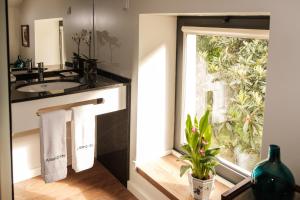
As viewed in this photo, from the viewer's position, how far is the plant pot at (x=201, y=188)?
78.2 inches

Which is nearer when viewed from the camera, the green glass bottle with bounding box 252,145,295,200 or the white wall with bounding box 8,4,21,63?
the green glass bottle with bounding box 252,145,295,200

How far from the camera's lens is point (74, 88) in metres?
2.32

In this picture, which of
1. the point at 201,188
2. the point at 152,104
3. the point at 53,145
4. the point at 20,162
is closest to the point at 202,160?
the point at 201,188

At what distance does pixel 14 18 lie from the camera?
238 centimetres

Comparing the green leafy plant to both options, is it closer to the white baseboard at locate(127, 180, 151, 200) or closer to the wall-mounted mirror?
the white baseboard at locate(127, 180, 151, 200)

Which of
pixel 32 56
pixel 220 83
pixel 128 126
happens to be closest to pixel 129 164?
pixel 128 126

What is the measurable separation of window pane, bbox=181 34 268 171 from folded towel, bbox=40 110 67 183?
93 centimetres

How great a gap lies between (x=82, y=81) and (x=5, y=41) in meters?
0.98

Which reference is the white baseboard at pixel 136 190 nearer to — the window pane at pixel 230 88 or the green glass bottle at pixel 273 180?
the window pane at pixel 230 88

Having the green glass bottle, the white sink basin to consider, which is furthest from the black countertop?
the green glass bottle

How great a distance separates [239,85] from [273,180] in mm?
975

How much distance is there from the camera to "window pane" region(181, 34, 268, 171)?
6.64 feet

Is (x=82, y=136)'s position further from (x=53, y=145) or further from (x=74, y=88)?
(x=74, y=88)

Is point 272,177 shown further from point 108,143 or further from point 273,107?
point 108,143
